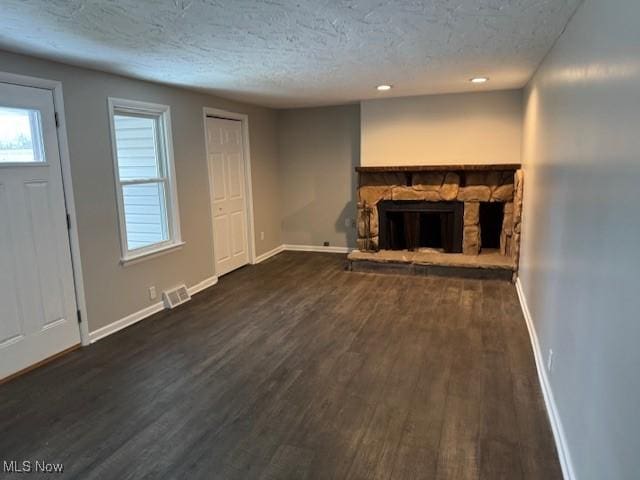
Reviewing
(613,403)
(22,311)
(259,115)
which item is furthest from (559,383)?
(259,115)

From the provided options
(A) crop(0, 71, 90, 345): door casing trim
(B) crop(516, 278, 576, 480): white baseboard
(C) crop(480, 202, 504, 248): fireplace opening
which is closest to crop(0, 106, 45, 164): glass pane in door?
(A) crop(0, 71, 90, 345): door casing trim

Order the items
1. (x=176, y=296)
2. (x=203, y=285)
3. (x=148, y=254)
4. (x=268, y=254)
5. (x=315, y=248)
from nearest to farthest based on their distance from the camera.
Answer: (x=148, y=254) → (x=176, y=296) → (x=203, y=285) → (x=268, y=254) → (x=315, y=248)

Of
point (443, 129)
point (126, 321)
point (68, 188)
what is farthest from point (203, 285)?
point (443, 129)

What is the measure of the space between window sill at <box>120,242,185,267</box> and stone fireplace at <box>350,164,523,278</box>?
8.33ft

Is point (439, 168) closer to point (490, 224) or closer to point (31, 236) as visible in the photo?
point (490, 224)

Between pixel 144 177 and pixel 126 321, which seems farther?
pixel 144 177

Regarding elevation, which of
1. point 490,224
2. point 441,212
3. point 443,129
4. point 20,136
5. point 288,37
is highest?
point 288,37

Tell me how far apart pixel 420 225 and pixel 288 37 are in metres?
3.77

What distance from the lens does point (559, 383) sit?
2262 mm

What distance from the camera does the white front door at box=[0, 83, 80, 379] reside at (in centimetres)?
293

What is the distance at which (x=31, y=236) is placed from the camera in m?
3.09

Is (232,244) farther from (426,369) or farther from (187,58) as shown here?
(426,369)

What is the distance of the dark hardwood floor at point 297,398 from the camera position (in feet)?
6.95

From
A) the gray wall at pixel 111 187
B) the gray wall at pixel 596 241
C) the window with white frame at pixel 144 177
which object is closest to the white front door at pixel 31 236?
the gray wall at pixel 111 187
